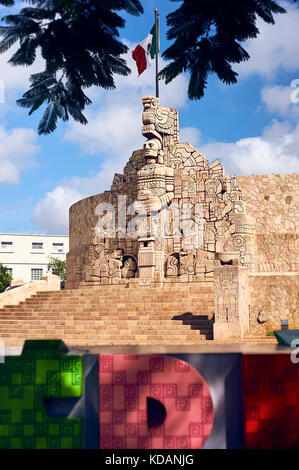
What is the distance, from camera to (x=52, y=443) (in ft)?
16.0

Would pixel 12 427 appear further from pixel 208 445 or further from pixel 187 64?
pixel 187 64

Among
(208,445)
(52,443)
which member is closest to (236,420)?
(208,445)

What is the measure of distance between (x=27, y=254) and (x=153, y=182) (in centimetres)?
2857

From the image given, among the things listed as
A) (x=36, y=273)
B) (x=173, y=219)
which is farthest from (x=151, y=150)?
(x=36, y=273)

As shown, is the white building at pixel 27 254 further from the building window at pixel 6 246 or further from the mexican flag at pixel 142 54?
the mexican flag at pixel 142 54

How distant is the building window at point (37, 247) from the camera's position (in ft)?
156

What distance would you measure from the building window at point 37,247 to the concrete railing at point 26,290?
25.7 m

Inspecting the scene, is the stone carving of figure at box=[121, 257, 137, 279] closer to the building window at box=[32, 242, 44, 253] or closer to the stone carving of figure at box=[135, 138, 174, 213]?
the stone carving of figure at box=[135, 138, 174, 213]

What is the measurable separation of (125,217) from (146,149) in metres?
3.07

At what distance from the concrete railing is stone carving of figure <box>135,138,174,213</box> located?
4.56 metres

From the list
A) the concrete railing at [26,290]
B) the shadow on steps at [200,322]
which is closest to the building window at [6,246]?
the concrete railing at [26,290]

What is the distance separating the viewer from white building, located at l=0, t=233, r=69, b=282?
4612cm

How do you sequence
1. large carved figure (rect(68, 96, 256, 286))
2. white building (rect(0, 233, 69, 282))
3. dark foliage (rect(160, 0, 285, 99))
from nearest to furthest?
dark foliage (rect(160, 0, 285, 99)), large carved figure (rect(68, 96, 256, 286)), white building (rect(0, 233, 69, 282))

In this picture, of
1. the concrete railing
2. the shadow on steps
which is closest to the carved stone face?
Result: the concrete railing
